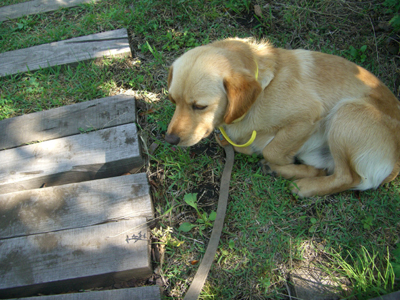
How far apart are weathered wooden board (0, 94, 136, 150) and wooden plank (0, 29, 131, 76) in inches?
30.7

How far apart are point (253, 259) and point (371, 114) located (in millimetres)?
1491

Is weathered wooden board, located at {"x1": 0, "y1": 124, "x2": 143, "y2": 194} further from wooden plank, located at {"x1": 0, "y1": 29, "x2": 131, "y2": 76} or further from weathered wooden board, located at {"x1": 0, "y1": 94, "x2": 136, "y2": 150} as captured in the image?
wooden plank, located at {"x1": 0, "y1": 29, "x2": 131, "y2": 76}

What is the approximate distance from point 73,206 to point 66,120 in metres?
0.92

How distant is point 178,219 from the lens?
89.4 inches

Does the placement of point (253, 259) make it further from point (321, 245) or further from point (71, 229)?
point (71, 229)

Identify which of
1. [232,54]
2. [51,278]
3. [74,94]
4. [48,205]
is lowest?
[51,278]

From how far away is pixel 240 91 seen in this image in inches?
74.4

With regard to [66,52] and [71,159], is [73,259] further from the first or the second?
[66,52]

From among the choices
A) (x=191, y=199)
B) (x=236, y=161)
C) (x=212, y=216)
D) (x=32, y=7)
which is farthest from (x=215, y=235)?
(x=32, y=7)

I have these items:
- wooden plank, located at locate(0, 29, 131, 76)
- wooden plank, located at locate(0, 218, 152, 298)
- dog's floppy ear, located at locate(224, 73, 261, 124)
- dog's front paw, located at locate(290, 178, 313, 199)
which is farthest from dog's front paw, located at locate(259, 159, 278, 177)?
wooden plank, located at locate(0, 29, 131, 76)

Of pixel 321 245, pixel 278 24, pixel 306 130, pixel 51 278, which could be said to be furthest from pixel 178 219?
pixel 278 24

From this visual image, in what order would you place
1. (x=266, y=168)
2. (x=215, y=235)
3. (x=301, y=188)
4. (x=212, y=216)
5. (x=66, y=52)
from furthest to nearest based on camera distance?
(x=66, y=52) → (x=266, y=168) → (x=301, y=188) → (x=212, y=216) → (x=215, y=235)

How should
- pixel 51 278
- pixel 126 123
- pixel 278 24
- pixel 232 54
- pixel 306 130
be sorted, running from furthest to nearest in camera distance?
pixel 278 24, pixel 126 123, pixel 306 130, pixel 232 54, pixel 51 278

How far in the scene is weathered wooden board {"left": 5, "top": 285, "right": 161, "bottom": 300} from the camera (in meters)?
1.79
